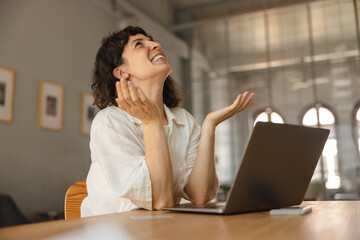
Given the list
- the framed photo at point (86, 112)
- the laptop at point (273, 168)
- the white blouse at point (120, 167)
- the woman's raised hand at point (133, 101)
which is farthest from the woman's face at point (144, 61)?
the framed photo at point (86, 112)

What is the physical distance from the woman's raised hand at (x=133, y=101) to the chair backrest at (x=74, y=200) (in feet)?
1.57

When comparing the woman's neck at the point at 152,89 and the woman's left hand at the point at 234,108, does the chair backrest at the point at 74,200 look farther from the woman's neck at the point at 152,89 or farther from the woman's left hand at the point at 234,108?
the woman's left hand at the point at 234,108

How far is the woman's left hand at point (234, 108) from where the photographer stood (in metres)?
1.25

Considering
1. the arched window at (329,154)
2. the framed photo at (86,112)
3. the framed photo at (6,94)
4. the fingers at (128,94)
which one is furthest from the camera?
the arched window at (329,154)

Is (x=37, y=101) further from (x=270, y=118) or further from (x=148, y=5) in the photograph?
(x=270, y=118)

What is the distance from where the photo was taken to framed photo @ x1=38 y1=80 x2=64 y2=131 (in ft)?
14.0

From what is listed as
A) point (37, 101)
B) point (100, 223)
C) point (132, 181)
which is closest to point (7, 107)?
point (37, 101)

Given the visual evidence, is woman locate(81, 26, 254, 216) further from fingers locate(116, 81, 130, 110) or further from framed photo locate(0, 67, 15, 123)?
framed photo locate(0, 67, 15, 123)

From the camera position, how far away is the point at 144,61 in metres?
A: 1.57

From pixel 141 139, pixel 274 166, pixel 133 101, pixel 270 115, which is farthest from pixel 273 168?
pixel 270 115

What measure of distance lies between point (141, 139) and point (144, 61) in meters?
0.38

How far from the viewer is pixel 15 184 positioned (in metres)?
3.83

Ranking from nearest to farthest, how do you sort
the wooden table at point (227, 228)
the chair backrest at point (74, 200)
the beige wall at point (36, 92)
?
1. the wooden table at point (227, 228)
2. the chair backrest at point (74, 200)
3. the beige wall at point (36, 92)

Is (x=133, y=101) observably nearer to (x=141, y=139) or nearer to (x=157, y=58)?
(x=141, y=139)
